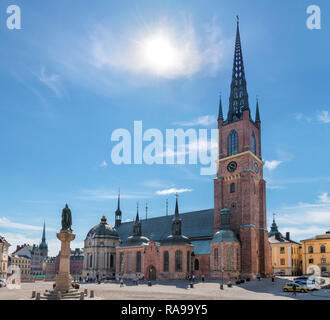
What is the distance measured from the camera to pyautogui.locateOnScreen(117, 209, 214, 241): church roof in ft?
238

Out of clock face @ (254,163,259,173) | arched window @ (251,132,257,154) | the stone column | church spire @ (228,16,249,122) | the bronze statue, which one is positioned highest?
church spire @ (228,16,249,122)

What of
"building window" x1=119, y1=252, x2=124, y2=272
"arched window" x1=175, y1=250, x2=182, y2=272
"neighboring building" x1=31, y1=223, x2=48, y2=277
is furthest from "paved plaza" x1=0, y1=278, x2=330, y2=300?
"neighboring building" x1=31, y1=223, x2=48, y2=277

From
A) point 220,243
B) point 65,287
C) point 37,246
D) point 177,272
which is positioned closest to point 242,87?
point 220,243

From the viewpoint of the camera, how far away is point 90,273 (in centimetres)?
8150

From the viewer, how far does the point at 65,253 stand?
1199 inches

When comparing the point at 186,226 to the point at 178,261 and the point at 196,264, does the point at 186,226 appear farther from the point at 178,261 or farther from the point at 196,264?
the point at 178,261

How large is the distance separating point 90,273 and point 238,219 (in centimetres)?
3926

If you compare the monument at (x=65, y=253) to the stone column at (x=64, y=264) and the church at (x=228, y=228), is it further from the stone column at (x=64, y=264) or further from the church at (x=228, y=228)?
the church at (x=228, y=228)

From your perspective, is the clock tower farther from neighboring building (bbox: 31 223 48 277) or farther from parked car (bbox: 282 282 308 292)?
neighboring building (bbox: 31 223 48 277)

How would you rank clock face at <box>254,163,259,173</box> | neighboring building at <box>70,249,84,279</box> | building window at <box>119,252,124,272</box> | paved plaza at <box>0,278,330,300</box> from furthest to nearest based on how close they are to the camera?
neighboring building at <box>70,249,84,279</box> → building window at <box>119,252,124,272</box> → clock face at <box>254,163,259,173</box> → paved plaza at <box>0,278,330,300</box>

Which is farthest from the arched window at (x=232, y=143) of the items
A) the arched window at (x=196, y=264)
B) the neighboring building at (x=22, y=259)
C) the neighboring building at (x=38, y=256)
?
the neighboring building at (x=38, y=256)

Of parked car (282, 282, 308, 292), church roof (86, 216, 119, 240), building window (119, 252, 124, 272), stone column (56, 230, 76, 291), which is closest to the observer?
stone column (56, 230, 76, 291)
